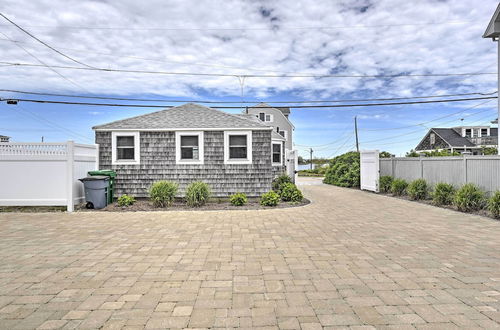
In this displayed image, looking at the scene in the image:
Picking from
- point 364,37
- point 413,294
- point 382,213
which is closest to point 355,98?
point 364,37

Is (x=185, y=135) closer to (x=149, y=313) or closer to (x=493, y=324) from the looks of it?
(x=149, y=313)

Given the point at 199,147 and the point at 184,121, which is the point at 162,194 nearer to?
the point at 199,147

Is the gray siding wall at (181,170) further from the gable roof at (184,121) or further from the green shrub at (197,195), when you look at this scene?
the green shrub at (197,195)

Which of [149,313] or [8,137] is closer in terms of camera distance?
[149,313]

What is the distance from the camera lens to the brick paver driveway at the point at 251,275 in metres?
2.92

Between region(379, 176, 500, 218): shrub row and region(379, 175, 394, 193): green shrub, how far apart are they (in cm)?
45

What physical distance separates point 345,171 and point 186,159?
11.3 metres

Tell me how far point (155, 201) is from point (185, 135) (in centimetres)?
329

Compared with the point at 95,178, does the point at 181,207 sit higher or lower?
lower

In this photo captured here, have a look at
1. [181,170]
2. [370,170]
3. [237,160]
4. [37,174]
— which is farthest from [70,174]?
[370,170]

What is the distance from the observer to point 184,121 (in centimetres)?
1267

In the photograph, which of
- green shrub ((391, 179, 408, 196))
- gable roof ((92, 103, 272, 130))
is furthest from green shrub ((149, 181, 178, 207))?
green shrub ((391, 179, 408, 196))

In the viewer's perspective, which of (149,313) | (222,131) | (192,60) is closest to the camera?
(149,313)

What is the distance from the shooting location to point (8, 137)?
24969mm
